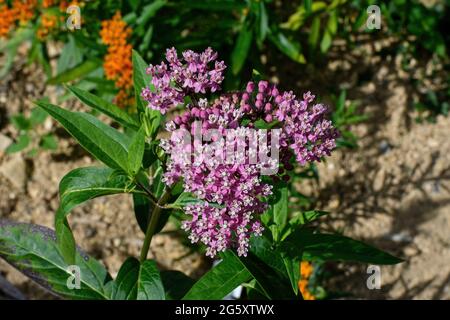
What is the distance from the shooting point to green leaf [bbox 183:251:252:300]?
7.20 ft

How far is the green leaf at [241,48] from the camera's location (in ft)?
12.4

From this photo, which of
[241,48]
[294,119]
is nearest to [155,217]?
[294,119]

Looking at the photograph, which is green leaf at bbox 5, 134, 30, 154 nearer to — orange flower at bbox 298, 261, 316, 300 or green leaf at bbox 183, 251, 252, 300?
orange flower at bbox 298, 261, 316, 300

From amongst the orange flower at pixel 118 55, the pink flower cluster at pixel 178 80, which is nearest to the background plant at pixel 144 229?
the pink flower cluster at pixel 178 80

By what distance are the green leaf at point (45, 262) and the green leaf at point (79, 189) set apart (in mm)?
578

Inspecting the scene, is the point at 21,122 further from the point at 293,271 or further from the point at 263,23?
the point at 293,271

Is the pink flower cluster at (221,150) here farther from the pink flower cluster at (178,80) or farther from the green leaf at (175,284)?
the green leaf at (175,284)

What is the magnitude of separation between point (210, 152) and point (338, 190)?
238 centimetres

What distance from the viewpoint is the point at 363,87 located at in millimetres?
4574

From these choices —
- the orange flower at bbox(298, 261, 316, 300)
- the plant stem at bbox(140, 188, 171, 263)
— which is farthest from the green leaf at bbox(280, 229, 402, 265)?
the orange flower at bbox(298, 261, 316, 300)

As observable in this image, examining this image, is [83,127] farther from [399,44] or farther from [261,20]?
[399,44]

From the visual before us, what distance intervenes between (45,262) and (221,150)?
45.5 inches

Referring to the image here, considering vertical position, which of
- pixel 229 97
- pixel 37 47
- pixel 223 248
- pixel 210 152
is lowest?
pixel 223 248
